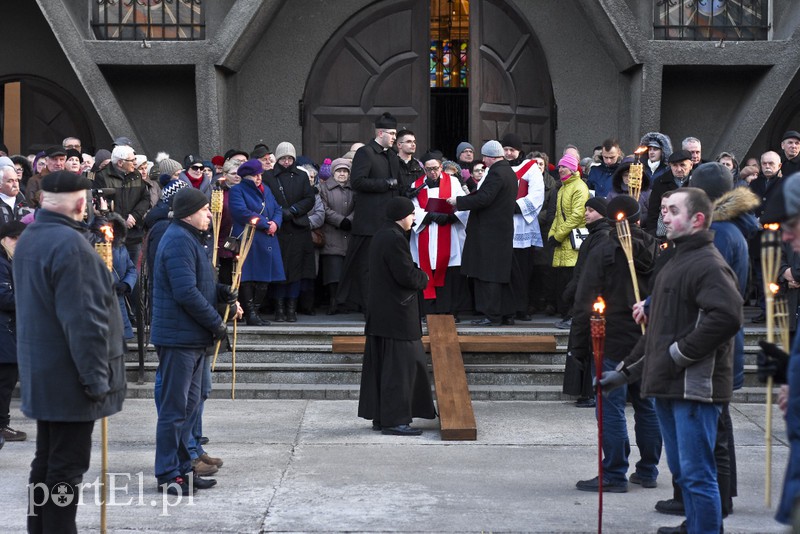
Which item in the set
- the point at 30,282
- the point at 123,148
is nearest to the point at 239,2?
the point at 123,148

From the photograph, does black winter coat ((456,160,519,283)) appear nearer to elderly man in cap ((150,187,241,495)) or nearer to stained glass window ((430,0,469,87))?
elderly man in cap ((150,187,241,495))

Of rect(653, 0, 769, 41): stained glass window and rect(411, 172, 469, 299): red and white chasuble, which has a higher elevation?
rect(653, 0, 769, 41): stained glass window

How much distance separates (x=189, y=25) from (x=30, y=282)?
10.7 meters

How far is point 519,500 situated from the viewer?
7941mm

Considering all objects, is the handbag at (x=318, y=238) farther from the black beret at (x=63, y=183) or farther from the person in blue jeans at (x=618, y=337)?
the black beret at (x=63, y=183)

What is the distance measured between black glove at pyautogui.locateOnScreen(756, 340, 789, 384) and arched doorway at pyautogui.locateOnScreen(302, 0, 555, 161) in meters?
11.1

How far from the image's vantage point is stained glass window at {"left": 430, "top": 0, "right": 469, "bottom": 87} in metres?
20.0

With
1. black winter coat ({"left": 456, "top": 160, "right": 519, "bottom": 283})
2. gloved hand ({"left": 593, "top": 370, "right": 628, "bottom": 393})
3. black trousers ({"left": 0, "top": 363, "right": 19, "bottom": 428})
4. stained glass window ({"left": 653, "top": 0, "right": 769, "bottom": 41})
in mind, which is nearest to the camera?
gloved hand ({"left": 593, "top": 370, "right": 628, "bottom": 393})

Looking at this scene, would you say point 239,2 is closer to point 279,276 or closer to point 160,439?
point 279,276

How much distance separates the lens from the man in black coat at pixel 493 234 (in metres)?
12.9

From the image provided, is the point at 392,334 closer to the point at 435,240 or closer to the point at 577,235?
the point at 435,240

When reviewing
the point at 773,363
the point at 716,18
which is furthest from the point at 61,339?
the point at 716,18

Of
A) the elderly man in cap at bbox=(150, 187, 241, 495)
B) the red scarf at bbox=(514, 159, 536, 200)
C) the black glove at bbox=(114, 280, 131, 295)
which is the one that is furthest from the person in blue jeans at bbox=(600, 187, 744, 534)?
the red scarf at bbox=(514, 159, 536, 200)

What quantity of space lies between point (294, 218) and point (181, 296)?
5.55 metres
